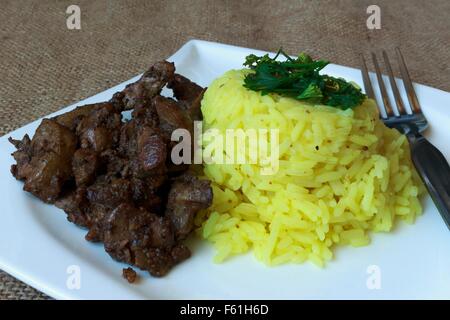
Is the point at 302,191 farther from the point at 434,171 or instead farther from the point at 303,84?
the point at 434,171

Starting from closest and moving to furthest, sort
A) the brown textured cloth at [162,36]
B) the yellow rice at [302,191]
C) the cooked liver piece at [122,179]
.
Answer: the cooked liver piece at [122,179] → the yellow rice at [302,191] → the brown textured cloth at [162,36]

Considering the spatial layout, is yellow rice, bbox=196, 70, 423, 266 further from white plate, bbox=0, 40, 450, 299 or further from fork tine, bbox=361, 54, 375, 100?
fork tine, bbox=361, 54, 375, 100

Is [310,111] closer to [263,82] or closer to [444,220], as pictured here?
[263,82]

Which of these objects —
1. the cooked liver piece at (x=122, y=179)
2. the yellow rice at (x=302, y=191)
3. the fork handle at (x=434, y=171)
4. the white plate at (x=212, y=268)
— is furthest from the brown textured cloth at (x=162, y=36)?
the yellow rice at (x=302, y=191)

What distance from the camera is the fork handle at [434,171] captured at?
286cm

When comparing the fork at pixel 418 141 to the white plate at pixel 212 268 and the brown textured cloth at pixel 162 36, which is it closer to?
the white plate at pixel 212 268

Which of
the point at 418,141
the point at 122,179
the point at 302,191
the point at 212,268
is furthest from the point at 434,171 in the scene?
the point at 122,179

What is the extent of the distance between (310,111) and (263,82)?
313 mm

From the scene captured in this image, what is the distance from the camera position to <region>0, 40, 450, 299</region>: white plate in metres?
2.46

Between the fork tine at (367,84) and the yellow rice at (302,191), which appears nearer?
the yellow rice at (302,191)

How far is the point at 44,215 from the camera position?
2.88m

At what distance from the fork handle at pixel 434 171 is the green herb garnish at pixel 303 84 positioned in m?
0.47

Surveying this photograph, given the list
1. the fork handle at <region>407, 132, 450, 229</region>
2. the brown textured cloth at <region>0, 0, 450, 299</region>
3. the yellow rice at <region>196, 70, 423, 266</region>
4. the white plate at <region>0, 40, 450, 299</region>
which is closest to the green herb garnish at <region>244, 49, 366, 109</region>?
the yellow rice at <region>196, 70, 423, 266</region>

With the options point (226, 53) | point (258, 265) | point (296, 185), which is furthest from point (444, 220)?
point (226, 53)
